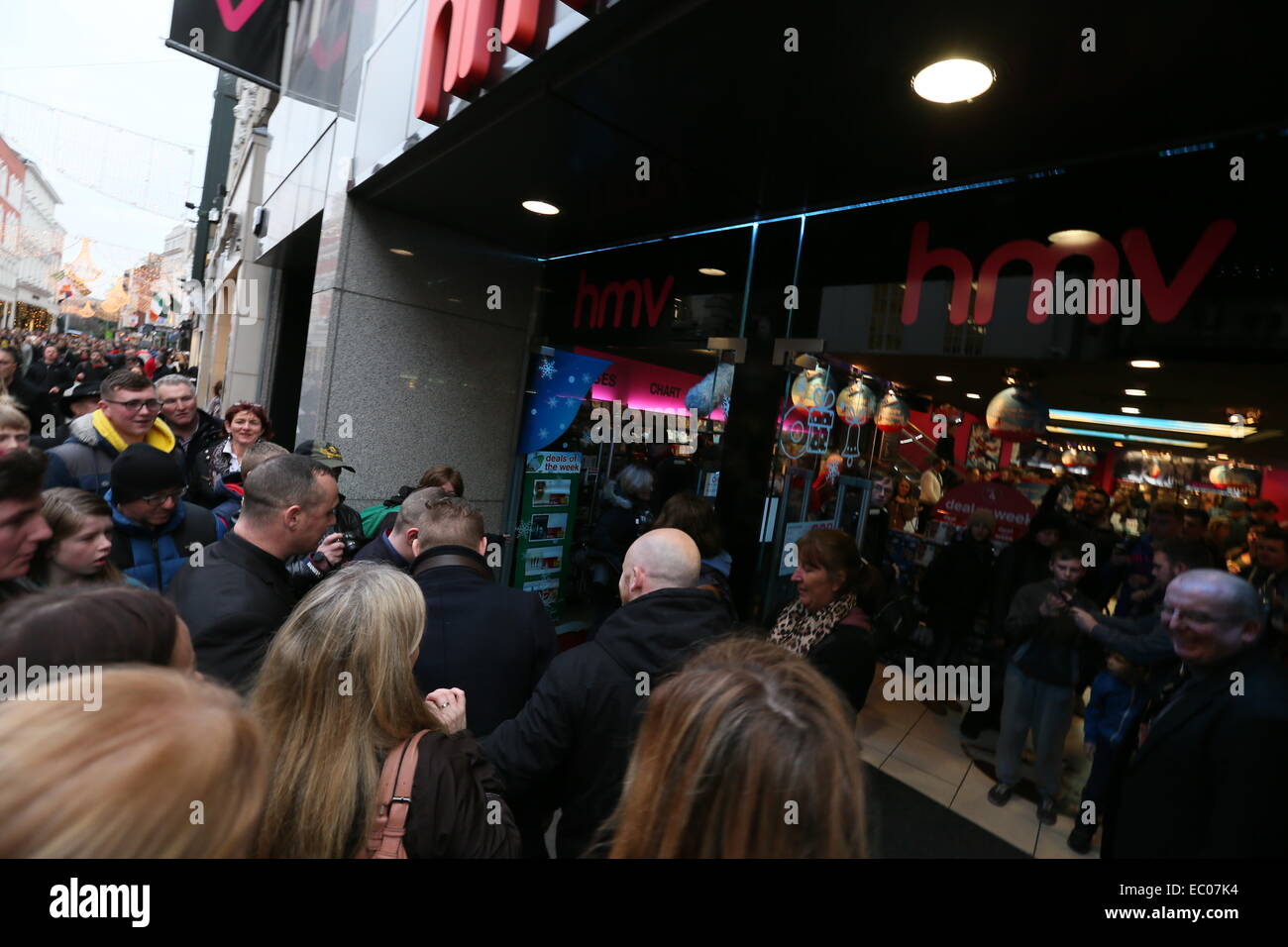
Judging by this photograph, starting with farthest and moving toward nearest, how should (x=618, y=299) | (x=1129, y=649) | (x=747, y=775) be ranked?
(x=618, y=299), (x=1129, y=649), (x=747, y=775)

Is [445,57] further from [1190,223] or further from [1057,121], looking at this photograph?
[1190,223]

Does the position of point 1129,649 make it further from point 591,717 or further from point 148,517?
point 148,517

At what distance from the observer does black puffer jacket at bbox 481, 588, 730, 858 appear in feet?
6.81

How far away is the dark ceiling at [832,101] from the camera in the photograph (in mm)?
2234

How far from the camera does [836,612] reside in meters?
3.21

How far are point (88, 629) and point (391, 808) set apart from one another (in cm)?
66

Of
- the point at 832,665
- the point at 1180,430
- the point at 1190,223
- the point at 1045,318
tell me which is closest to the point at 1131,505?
the point at 1180,430

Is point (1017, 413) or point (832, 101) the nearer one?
point (832, 101)

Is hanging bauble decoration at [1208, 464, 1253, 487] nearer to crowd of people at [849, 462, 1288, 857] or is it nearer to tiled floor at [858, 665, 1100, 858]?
crowd of people at [849, 462, 1288, 857]

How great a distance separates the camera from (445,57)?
3701mm

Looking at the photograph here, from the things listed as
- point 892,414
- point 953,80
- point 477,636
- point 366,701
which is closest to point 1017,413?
point 892,414

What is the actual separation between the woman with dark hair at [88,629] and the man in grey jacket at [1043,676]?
3802mm

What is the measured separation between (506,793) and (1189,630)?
8.00 feet

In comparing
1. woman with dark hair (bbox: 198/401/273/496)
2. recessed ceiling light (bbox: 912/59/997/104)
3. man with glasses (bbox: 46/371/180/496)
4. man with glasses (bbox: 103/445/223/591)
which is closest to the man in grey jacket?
recessed ceiling light (bbox: 912/59/997/104)
